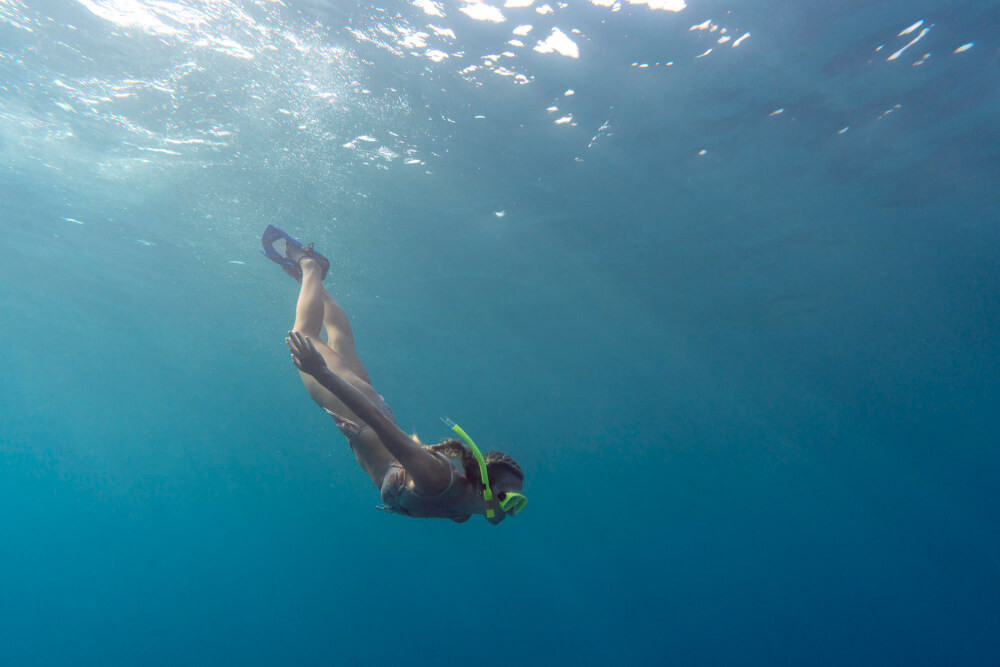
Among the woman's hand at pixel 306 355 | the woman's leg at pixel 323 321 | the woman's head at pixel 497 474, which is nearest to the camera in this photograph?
the woman's hand at pixel 306 355

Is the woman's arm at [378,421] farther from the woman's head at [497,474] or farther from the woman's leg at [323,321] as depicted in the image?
the woman's leg at [323,321]

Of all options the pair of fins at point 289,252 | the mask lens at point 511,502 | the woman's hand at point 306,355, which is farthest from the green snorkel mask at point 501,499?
the pair of fins at point 289,252

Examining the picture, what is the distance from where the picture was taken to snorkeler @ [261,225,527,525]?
3102mm

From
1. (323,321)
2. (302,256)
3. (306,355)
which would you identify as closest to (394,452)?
(306,355)

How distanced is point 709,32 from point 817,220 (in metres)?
8.91

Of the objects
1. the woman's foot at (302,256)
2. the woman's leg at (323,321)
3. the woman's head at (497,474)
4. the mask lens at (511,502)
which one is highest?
the woman's foot at (302,256)

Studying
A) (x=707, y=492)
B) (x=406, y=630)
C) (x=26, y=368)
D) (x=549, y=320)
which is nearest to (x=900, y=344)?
(x=549, y=320)

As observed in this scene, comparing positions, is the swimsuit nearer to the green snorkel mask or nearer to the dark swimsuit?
the dark swimsuit

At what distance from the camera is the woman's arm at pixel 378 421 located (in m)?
2.96

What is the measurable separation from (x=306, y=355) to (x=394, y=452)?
0.88 metres

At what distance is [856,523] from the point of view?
68.2 meters

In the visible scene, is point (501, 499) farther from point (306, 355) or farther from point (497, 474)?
point (306, 355)

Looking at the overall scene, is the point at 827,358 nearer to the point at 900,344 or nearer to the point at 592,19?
the point at 900,344

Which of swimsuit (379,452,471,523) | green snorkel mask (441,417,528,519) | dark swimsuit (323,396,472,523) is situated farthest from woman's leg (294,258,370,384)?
green snorkel mask (441,417,528,519)
